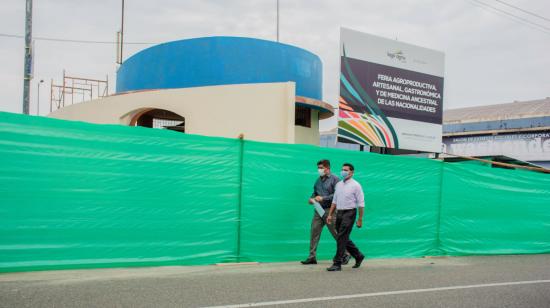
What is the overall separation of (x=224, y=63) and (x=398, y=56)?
585 centimetres

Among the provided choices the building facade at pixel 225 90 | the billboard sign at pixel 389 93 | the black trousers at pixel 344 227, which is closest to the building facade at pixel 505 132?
the building facade at pixel 225 90

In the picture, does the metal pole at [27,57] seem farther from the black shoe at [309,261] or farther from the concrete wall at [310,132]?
the black shoe at [309,261]

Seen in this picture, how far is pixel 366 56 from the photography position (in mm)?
13305

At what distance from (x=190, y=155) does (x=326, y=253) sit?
316cm

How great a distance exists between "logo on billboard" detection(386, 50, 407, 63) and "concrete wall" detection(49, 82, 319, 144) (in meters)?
2.89

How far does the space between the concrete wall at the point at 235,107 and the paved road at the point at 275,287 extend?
7041 mm

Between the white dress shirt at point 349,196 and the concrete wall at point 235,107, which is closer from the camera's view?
the white dress shirt at point 349,196

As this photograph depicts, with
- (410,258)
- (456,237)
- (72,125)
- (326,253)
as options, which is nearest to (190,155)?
(72,125)

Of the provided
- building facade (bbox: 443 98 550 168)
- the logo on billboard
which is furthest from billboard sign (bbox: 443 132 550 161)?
the logo on billboard

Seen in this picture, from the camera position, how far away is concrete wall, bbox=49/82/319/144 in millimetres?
14914

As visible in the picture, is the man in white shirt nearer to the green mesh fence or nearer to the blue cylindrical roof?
the green mesh fence

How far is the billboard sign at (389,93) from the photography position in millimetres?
12984

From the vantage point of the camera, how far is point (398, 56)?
1398 centimetres

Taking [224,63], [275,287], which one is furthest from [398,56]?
[275,287]
